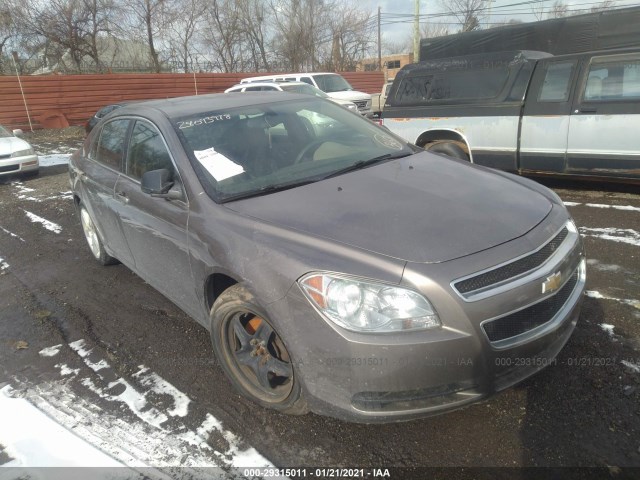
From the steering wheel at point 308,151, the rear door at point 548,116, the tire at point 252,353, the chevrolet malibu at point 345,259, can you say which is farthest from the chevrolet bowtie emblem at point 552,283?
the rear door at point 548,116

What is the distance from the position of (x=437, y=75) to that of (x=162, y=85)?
17856 mm

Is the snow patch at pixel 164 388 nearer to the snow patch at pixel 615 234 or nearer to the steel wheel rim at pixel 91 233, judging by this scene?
the steel wheel rim at pixel 91 233

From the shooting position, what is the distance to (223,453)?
2326 mm

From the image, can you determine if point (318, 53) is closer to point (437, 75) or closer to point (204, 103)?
point (437, 75)

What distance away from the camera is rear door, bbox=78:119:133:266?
3.79 meters

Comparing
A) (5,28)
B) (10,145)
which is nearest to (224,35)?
(5,28)

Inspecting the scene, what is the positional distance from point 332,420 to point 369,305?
2.91 feet

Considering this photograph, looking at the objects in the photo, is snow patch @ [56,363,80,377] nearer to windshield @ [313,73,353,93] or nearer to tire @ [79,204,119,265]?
tire @ [79,204,119,265]

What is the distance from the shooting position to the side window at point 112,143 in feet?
12.4

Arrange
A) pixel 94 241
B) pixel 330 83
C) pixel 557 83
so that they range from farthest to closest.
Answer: pixel 330 83 < pixel 557 83 < pixel 94 241

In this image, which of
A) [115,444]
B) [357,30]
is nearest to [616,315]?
[115,444]

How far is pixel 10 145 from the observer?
996 centimetres

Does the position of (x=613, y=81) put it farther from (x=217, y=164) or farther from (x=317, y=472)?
(x=317, y=472)

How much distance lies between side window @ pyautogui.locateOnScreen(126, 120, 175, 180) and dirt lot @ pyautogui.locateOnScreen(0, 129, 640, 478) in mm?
1211
